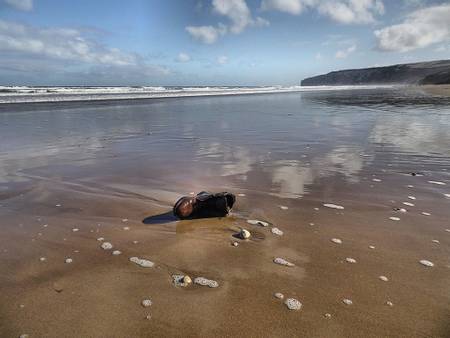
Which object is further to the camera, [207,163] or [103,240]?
[207,163]

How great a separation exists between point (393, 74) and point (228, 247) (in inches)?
5555

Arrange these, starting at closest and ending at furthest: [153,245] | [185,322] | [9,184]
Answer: [185,322] < [153,245] < [9,184]

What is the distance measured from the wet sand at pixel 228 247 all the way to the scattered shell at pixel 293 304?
0.04 metres

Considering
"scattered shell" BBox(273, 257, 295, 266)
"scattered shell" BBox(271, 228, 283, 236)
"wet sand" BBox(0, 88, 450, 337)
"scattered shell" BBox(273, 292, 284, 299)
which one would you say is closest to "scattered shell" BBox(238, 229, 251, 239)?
"wet sand" BBox(0, 88, 450, 337)

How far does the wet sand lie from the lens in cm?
227

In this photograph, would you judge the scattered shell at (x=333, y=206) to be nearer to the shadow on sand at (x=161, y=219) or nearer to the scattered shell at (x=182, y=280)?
the shadow on sand at (x=161, y=219)

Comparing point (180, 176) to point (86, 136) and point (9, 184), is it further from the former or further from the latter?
point (86, 136)

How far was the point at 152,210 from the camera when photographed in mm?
4195

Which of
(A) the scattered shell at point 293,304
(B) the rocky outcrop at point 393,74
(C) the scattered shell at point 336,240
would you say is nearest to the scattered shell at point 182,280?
(A) the scattered shell at point 293,304

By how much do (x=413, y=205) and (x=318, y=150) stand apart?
340 centimetres

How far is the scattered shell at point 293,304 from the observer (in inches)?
93.7

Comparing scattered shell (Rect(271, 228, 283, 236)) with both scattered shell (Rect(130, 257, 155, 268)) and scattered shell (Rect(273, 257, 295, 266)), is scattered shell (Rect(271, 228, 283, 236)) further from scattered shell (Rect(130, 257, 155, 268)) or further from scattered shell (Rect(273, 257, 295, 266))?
scattered shell (Rect(130, 257, 155, 268))

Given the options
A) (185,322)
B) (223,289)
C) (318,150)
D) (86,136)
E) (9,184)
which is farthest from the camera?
(86,136)

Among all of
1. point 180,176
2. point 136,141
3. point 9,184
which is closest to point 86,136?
point 136,141
